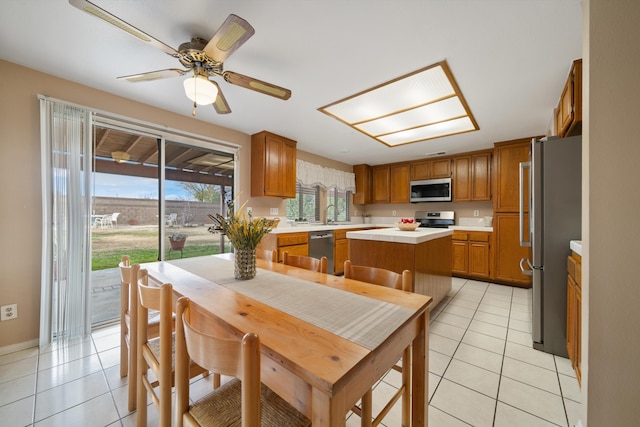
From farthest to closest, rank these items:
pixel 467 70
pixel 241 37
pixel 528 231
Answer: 1. pixel 528 231
2. pixel 467 70
3. pixel 241 37

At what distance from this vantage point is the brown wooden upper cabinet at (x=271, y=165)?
344cm

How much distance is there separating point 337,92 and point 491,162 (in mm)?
3372

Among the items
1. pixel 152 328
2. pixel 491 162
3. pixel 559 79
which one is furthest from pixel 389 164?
pixel 152 328

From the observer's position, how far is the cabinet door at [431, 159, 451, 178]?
15.1ft

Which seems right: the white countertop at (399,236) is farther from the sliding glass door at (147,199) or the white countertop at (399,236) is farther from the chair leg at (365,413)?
the sliding glass door at (147,199)

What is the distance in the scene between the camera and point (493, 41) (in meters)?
1.63

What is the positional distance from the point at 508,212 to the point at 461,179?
98 cm

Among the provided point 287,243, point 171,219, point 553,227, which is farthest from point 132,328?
point 553,227

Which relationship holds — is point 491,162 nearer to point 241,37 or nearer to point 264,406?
point 241,37

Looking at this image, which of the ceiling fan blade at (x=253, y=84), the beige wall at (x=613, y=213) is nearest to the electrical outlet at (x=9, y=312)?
the ceiling fan blade at (x=253, y=84)

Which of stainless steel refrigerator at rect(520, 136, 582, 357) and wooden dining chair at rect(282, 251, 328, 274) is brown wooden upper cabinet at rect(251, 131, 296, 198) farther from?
stainless steel refrigerator at rect(520, 136, 582, 357)

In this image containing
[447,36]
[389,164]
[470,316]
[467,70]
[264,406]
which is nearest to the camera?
[264,406]

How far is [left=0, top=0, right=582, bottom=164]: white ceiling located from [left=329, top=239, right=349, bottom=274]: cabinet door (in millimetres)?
2514

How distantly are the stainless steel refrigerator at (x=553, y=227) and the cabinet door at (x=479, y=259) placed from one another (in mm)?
2153
